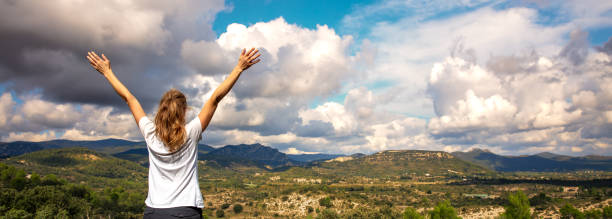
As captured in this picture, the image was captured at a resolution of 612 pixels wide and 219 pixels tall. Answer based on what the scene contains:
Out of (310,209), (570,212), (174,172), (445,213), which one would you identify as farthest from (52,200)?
(570,212)

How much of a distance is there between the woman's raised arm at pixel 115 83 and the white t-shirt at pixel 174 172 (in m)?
0.44

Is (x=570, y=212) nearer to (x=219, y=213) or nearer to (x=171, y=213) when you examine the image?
(x=171, y=213)

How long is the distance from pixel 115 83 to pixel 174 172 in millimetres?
1501

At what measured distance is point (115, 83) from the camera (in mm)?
3973

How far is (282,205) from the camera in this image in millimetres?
171125

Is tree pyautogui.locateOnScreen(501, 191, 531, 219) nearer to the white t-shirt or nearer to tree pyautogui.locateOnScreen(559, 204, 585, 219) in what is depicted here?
tree pyautogui.locateOnScreen(559, 204, 585, 219)

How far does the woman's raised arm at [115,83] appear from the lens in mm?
3789

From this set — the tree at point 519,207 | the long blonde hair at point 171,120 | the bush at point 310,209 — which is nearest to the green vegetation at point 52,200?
the long blonde hair at point 171,120

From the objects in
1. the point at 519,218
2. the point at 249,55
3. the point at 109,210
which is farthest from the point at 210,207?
the point at 249,55

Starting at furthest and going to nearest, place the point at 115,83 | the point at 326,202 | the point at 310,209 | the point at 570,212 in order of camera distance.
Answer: the point at 326,202, the point at 310,209, the point at 570,212, the point at 115,83

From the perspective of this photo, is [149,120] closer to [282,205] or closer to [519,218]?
[519,218]

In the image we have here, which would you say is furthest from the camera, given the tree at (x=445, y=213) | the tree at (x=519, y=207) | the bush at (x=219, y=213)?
the bush at (x=219, y=213)

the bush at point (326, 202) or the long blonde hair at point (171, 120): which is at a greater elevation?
the long blonde hair at point (171, 120)

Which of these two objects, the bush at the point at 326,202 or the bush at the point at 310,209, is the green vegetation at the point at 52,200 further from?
the bush at the point at 326,202
